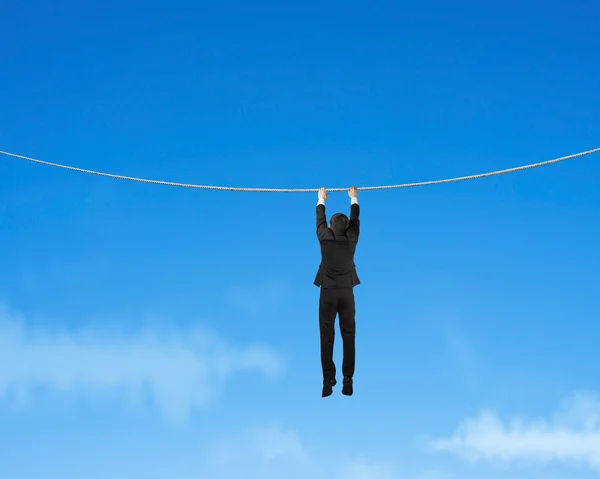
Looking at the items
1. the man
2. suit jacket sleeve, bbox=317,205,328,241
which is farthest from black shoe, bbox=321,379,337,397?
suit jacket sleeve, bbox=317,205,328,241

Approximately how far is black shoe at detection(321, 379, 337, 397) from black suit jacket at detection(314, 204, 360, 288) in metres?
1.54

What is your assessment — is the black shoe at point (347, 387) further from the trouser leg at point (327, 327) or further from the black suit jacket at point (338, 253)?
the black suit jacket at point (338, 253)

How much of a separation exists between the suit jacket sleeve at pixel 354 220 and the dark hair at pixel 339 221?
11 cm

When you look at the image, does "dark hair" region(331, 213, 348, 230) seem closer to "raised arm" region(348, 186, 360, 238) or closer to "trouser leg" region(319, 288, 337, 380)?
"raised arm" region(348, 186, 360, 238)

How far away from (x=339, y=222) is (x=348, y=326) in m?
1.64

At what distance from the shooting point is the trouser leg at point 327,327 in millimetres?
14203

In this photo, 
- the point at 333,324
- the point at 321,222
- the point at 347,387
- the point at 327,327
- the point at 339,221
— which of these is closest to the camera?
the point at 339,221

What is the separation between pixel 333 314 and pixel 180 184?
3159 millimetres

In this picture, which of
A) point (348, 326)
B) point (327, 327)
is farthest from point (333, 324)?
point (348, 326)

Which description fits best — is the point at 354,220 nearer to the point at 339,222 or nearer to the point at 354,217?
the point at 354,217

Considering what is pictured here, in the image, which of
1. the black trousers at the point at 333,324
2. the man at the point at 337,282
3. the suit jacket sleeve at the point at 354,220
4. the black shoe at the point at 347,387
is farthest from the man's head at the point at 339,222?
the black shoe at the point at 347,387

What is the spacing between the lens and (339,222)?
13969 millimetres

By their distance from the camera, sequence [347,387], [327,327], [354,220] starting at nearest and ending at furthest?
[354,220] → [327,327] → [347,387]

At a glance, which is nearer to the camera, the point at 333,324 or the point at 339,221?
the point at 339,221
